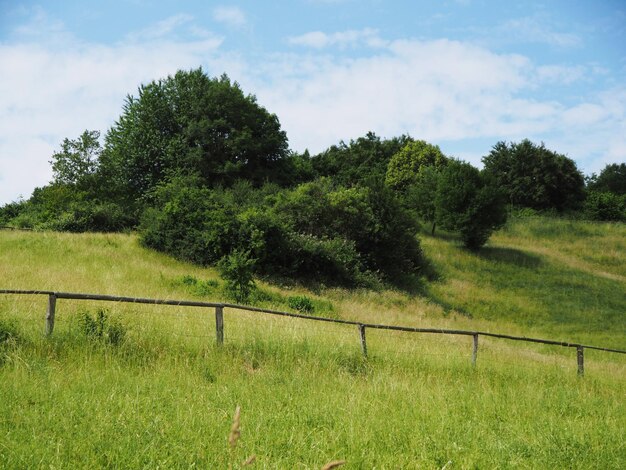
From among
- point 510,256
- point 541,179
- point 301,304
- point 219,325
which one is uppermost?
point 541,179

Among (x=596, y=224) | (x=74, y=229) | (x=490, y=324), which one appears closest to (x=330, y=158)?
(x=596, y=224)

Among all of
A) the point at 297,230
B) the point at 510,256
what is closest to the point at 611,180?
the point at 510,256

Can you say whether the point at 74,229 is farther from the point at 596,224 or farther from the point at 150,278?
the point at 596,224

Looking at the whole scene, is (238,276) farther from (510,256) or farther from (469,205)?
(510,256)

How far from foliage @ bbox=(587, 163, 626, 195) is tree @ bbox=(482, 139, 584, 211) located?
13435mm

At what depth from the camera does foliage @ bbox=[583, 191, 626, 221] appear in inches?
2645

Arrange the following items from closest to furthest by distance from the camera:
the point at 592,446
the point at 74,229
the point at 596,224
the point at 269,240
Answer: the point at 592,446
the point at 269,240
the point at 74,229
the point at 596,224

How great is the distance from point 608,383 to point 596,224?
48.3 m

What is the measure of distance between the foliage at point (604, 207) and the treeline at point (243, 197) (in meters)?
0.19

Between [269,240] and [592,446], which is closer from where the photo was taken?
[592,446]

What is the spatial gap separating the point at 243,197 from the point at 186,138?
12.4 m

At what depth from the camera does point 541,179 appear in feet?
231

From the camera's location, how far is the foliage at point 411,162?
65.2 m

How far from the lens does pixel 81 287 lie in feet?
58.1
